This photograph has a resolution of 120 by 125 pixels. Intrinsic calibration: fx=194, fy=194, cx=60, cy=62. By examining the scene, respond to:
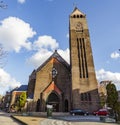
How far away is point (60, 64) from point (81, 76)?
23.4 feet

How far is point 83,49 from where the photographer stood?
1914 inches

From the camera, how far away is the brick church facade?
144 feet

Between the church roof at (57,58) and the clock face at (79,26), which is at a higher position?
the clock face at (79,26)

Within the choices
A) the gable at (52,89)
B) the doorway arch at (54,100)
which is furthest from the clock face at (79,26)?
the doorway arch at (54,100)

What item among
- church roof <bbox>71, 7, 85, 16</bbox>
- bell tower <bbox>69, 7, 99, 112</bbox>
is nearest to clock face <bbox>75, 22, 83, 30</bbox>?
bell tower <bbox>69, 7, 99, 112</bbox>

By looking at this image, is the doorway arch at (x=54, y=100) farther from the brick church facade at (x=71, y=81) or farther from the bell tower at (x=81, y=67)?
the bell tower at (x=81, y=67)

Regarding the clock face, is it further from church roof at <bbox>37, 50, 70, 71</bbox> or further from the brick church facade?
church roof at <bbox>37, 50, 70, 71</bbox>

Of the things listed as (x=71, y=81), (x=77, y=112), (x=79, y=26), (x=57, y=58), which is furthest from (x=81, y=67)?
(x=79, y=26)

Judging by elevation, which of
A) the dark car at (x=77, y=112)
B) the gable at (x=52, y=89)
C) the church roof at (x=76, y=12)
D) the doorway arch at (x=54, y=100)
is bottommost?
the dark car at (x=77, y=112)

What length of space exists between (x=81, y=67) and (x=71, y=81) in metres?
4.32

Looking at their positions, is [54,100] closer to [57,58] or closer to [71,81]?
[71,81]

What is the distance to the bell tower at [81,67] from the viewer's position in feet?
142

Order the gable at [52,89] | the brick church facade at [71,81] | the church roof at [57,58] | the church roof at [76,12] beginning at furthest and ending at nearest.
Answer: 1. the church roof at [76,12]
2. the church roof at [57,58]
3. the gable at [52,89]
4. the brick church facade at [71,81]

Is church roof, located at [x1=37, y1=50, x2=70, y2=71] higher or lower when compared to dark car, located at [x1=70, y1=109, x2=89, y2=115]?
higher
